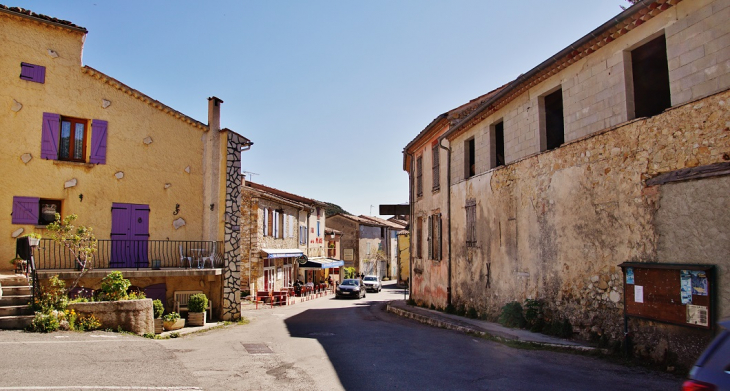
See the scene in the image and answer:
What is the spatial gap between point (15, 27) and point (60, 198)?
4952 millimetres

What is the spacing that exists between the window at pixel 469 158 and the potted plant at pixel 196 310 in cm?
956

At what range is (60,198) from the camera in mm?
14797

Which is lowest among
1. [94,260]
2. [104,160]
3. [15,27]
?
[94,260]

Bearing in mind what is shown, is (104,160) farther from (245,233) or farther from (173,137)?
Result: (245,233)

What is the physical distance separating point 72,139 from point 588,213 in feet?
47.0

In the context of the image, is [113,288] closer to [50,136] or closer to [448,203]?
[50,136]

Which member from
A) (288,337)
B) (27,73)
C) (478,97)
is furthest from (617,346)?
(27,73)

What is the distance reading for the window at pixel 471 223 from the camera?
1645cm

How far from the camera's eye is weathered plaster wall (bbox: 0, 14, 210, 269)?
1429 cm

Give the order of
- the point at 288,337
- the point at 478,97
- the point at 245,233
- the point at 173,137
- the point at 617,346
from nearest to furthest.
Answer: the point at 617,346 < the point at 288,337 < the point at 173,137 < the point at 478,97 < the point at 245,233

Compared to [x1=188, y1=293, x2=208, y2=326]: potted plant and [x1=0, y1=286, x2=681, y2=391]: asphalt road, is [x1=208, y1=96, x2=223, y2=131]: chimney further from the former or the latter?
[x1=0, y1=286, x2=681, y2=391]: asphalt road

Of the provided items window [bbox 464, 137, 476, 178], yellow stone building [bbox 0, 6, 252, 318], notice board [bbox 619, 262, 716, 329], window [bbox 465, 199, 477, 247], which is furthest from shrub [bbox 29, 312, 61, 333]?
window [bbox 464, 137, 476, 178]

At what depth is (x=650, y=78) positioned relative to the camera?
1181 cm

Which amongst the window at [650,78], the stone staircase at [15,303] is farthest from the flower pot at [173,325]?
the window at [650,78]
